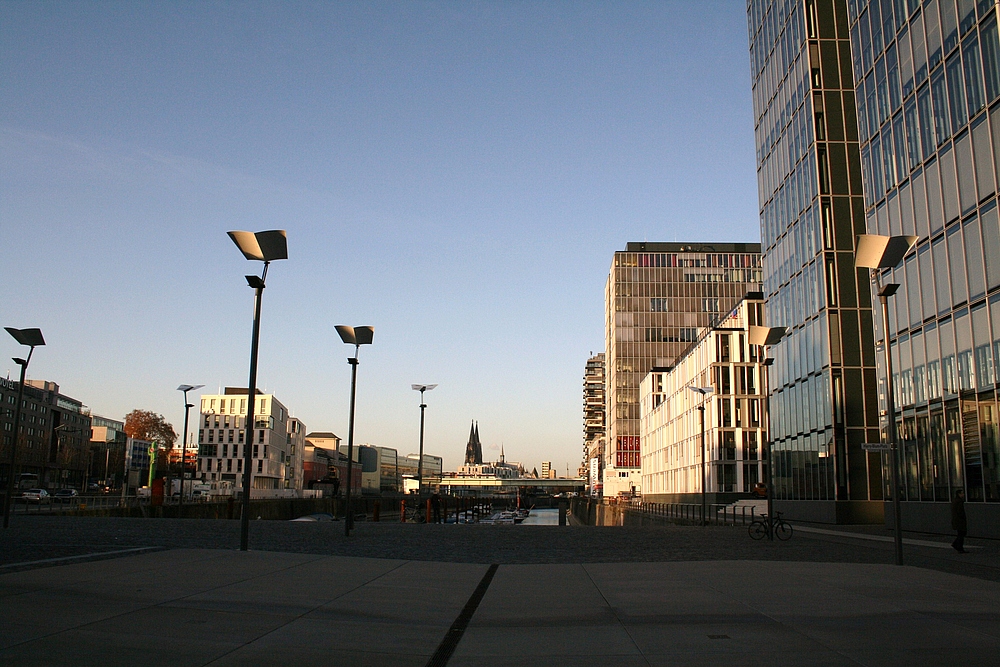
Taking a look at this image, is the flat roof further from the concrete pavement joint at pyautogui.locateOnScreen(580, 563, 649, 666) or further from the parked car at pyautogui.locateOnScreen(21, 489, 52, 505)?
the concrete pavement joint at pyautogui.locateOnScreen(580, 563, 649, 666)

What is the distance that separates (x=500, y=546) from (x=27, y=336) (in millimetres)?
17220

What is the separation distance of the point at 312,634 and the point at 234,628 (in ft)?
2.72

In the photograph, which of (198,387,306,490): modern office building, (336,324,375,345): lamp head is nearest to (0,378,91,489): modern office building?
(198,387,306,490): modern office building

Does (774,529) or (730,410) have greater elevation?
(730,410)

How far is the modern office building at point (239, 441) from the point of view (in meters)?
140

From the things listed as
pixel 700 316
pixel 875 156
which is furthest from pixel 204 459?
pixel 875 156

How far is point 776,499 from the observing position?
50906 millimetres

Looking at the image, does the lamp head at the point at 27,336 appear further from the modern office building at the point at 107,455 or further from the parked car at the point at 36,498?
the modern office building at the point at 107,455

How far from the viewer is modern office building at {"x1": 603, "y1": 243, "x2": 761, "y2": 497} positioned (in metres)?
140

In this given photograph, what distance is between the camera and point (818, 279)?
44188 millimetres

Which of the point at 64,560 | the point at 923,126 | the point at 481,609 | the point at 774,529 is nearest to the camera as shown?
the point at 481,609

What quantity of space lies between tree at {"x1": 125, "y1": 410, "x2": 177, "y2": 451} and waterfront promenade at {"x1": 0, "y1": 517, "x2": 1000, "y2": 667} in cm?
12093

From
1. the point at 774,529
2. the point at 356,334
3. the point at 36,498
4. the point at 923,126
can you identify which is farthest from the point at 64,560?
the point at 36,498

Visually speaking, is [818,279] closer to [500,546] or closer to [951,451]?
[951,451]
